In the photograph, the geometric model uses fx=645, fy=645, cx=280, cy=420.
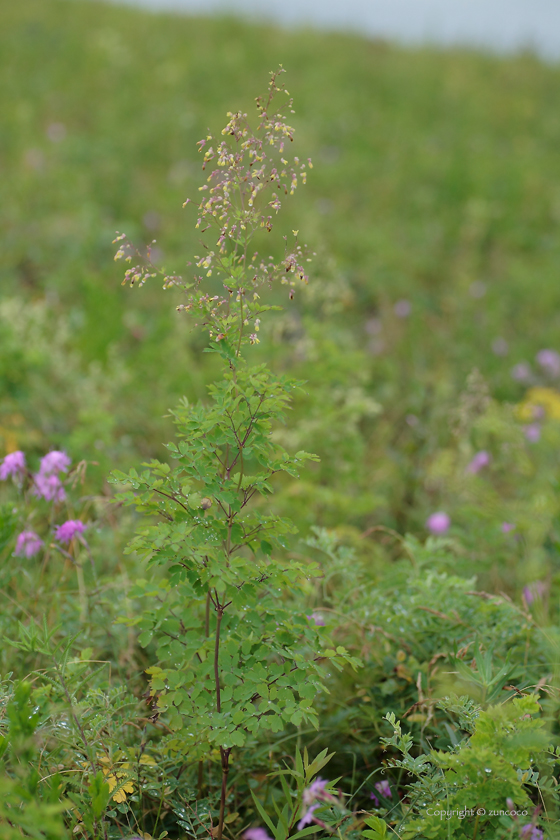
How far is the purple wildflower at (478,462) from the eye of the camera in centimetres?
312

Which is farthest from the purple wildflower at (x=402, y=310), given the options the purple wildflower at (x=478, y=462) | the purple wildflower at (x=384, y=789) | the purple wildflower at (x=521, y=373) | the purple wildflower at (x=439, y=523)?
the purple wildflower at (x=384, y=789)

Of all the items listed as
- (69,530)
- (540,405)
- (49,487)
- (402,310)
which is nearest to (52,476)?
(49,487)

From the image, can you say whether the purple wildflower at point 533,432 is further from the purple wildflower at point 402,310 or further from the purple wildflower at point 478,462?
the purple wildflower at point 402,310

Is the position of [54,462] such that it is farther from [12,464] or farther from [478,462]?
[478,462]

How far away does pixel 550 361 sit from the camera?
14.5ft

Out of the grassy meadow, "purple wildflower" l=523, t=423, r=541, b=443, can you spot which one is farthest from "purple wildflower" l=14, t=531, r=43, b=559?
"purple wildflower" l=523, t=423, r=541, b=443

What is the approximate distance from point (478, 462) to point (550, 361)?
1.65 meters

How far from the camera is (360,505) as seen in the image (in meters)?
2.75

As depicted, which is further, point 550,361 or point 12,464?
point 550,361

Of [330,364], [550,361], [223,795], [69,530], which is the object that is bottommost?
[223,795]

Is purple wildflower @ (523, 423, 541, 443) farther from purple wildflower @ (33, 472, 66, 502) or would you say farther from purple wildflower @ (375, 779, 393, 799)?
purple wildflower @ (33, 472, 66, 502)

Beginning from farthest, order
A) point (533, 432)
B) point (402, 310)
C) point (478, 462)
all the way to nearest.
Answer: point (402, 310) → point (533, 432) → point (478, 462)

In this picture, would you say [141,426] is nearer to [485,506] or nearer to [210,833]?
[485,506]

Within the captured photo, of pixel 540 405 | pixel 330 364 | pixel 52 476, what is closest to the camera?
pixel 52 476
